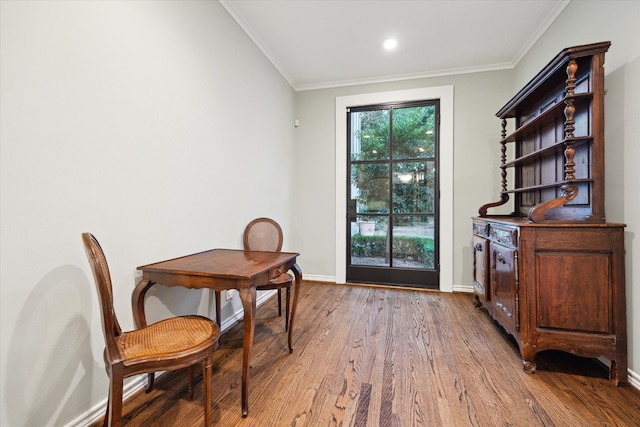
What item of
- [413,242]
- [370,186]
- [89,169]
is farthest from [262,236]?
[413,242]

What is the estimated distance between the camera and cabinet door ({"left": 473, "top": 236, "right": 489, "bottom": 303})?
2338mm

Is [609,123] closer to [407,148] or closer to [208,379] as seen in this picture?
[407,148]

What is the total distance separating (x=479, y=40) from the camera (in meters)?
2.71

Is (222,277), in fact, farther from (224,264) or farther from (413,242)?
(413,242)

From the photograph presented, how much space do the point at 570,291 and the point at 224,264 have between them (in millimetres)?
2157

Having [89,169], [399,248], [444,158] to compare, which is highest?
[444,158]

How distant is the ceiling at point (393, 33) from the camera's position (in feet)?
7.43

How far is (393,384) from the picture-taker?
5.22 ft

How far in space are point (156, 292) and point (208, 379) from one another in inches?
28.5

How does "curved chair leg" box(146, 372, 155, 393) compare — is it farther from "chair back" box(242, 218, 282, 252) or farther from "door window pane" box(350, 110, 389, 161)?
"door window pane" box(350, 110, 389, 161)

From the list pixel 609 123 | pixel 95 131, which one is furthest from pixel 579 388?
pixel 95 131

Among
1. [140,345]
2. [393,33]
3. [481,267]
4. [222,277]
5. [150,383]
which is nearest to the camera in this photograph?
[140,345]

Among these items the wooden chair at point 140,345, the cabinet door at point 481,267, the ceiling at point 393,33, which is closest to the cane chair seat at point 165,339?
the wooden chair at point 140,345

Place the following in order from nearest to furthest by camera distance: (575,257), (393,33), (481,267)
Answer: (575,257)
(481,267)
(393,33)
